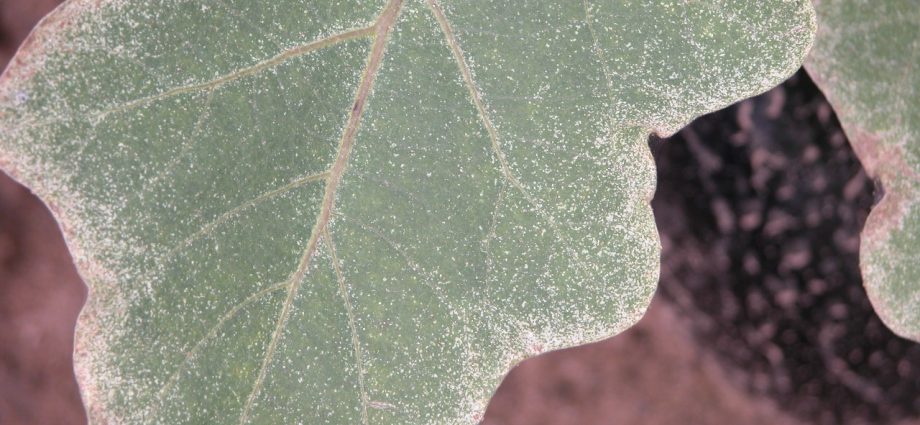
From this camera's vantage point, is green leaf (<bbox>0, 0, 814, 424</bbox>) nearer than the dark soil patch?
Yes

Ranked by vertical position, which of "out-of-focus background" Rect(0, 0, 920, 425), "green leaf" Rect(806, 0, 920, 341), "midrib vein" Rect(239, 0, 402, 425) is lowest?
"out-of-focus background" Rect(0, 0, 920, 425)

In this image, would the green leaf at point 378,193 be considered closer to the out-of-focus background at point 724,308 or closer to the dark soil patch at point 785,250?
the out-of-focus background at point 724,308

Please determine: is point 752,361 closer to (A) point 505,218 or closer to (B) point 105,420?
(A) point 505,218

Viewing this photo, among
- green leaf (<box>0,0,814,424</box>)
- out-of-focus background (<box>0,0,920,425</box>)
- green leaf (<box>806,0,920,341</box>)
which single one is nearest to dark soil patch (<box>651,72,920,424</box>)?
out-of-focus background (<box>0,0,920,425</box>)

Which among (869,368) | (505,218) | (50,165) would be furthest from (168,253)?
(869,368)

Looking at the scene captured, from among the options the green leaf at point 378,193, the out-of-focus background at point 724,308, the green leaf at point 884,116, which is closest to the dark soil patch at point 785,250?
the out-of-focus background at point 724,308

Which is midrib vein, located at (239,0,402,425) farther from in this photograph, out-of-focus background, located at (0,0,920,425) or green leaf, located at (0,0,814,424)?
out-of-focus background, located at (0,0,920,425)

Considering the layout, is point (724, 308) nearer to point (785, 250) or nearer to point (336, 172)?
point (785, 250)
